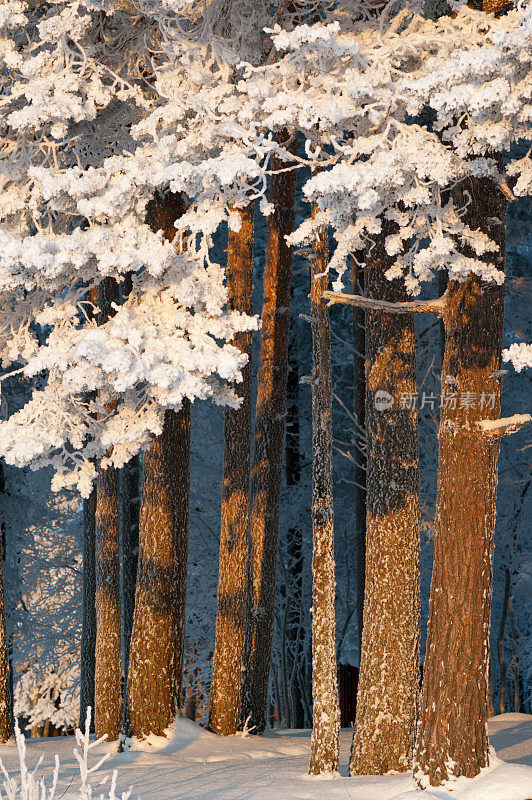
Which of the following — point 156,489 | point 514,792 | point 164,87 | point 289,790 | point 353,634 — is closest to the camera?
point 514,792

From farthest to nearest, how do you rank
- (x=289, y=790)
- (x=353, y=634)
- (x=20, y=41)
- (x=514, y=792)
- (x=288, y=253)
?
(x=353, y=634)
(x=288, y=253)
(x=20, y=41)
(x=289, y=790)
(x=514, y=792)

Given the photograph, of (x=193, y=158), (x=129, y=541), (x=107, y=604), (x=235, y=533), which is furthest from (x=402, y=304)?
(x=129, y=541)

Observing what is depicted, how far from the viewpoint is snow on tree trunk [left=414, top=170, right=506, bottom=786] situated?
7098 mm

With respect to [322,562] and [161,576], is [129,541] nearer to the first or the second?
[161,576]

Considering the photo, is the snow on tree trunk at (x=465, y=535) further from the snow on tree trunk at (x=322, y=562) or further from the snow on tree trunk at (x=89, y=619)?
the snow on tree trunk at (x=89, y=619)

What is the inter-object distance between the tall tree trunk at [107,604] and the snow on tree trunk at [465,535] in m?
6.61

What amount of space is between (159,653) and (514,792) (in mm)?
4994

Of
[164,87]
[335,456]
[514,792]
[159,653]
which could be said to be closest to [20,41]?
[164,87]

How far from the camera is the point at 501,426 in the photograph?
7016mm

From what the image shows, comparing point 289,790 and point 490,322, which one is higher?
point 490,322

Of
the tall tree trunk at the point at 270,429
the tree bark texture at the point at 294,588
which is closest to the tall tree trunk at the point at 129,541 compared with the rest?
the tall tree trunk at the point at 270,429

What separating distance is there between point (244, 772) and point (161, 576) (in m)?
2.65

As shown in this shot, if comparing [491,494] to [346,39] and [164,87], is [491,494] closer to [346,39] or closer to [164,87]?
[346,39]

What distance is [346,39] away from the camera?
6.80 m
